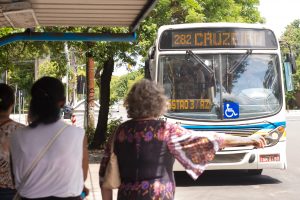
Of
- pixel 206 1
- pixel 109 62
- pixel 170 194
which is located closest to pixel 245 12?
pixel 206 1

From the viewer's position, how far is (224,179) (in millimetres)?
11906

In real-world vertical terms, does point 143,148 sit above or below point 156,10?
below

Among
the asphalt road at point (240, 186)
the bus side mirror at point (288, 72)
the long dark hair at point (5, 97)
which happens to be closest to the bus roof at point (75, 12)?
Result: the long dark hair at point (5, 97)

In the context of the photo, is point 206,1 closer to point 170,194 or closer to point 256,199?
point 256,199

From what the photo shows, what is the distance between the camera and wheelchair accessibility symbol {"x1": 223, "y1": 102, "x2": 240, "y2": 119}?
1055 cm

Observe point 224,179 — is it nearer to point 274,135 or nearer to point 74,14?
point 274,135

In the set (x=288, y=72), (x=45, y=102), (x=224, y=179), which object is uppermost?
(x=288, y=72)

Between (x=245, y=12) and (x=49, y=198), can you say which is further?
(x=245, y=12)

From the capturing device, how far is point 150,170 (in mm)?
3699

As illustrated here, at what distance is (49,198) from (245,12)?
2330 cm

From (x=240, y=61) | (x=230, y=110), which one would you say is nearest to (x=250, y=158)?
(x=230, y=110)

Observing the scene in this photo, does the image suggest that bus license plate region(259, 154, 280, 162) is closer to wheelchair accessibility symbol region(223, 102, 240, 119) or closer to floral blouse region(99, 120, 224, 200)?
wheelchair accessibility symbol region(223, 102, 240, 119)

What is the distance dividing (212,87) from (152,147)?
701cm

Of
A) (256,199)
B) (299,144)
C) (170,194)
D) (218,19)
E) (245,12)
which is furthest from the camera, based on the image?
(245,12)
